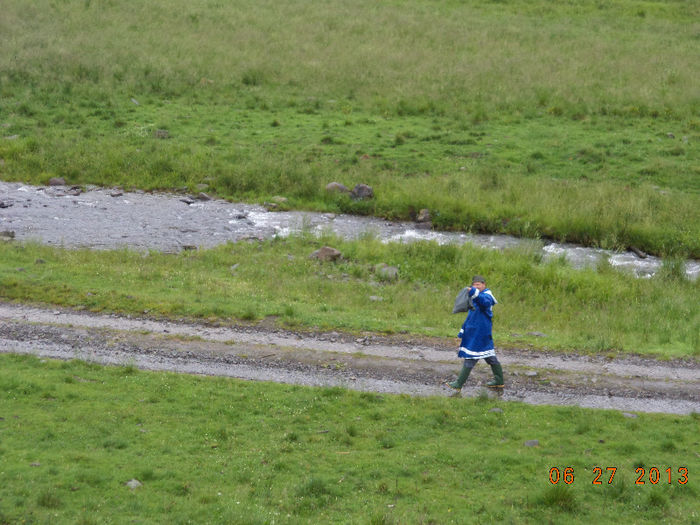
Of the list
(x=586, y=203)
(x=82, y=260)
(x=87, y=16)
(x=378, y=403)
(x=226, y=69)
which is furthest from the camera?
(x=87, y=16)

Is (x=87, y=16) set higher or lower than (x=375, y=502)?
higher

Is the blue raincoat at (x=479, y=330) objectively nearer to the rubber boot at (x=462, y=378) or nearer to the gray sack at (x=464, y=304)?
the gray sack at (x=464, y=304)

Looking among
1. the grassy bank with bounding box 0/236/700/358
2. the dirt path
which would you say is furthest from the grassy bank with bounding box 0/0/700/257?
the dirt path

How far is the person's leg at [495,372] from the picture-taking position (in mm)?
14086

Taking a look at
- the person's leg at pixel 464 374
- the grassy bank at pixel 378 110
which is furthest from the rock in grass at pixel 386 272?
the person's leg at pixel 464 374

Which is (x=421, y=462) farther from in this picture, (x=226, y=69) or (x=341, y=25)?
(x=341, y=25)

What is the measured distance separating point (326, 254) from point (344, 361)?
7.36 m

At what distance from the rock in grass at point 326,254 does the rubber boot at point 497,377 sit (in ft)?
29.9

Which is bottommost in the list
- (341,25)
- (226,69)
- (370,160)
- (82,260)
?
(82,260)

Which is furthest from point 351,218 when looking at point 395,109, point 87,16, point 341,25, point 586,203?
point 87,16

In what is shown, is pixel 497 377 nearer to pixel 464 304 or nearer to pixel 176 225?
pixel 464 304

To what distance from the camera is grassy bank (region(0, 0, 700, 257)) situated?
92.0 ft

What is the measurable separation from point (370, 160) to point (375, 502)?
22464 millimetres

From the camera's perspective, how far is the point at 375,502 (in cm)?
1005
